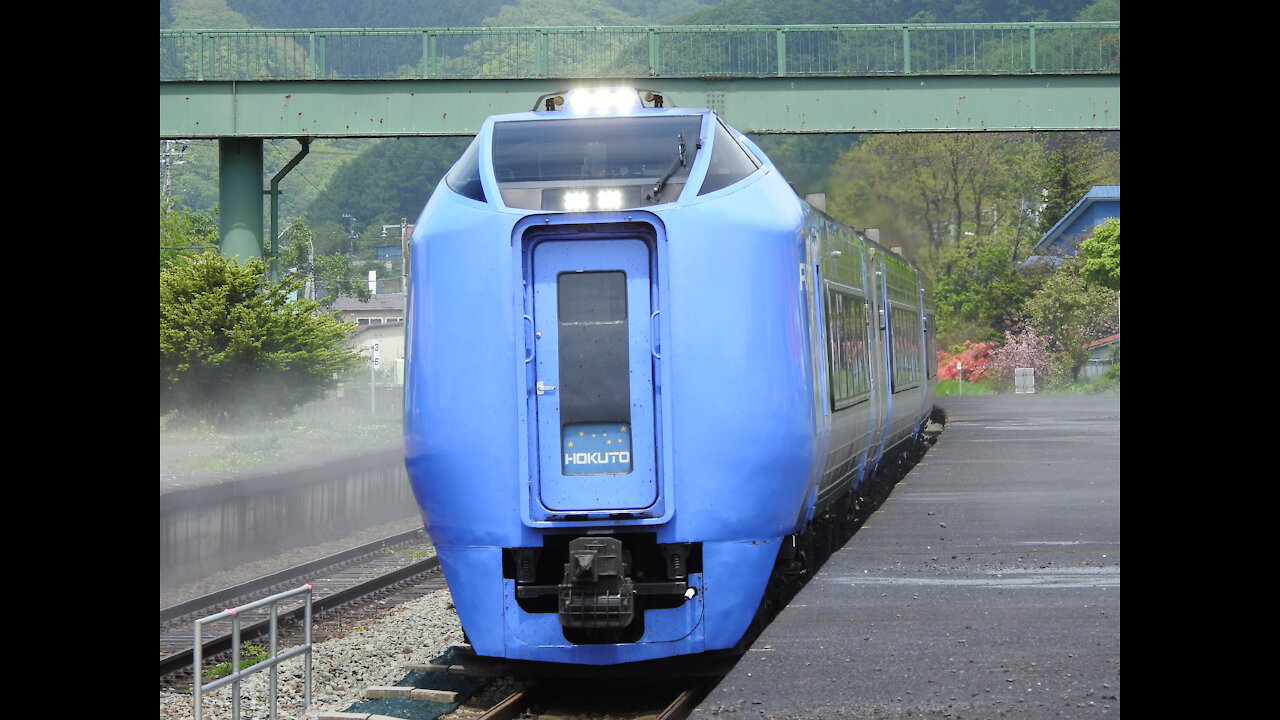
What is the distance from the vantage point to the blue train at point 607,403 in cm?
859

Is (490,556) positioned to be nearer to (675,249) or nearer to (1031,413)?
(675,249)

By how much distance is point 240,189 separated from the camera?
24312 millimetres

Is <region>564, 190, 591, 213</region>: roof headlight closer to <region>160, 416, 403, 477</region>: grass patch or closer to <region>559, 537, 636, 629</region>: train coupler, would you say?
<region>559, 537, 636, 629</region>: train coupler

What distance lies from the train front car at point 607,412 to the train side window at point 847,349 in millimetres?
1844

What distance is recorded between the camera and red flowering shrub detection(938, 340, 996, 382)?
6725 cm

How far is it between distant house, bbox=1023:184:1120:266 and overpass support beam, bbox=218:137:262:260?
49789mm

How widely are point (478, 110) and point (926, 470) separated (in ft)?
29.2

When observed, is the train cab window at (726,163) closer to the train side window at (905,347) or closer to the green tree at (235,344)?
the train side window at (905,347)

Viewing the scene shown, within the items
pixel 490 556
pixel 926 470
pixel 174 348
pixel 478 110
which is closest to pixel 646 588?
pixel 490 556

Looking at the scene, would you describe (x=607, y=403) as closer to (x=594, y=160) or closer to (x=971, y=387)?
(x=594, y=160)

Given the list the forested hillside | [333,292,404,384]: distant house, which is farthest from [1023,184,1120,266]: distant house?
[333,292,404,384]: distant house

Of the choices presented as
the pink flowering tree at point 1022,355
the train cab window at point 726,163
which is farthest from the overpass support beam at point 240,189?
the pink flowering tree at point 1022,355

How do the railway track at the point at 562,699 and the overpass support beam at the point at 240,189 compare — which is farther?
the overpass support beam at the point at 240,189

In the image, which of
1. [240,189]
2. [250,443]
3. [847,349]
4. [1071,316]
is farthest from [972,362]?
[847,349]
